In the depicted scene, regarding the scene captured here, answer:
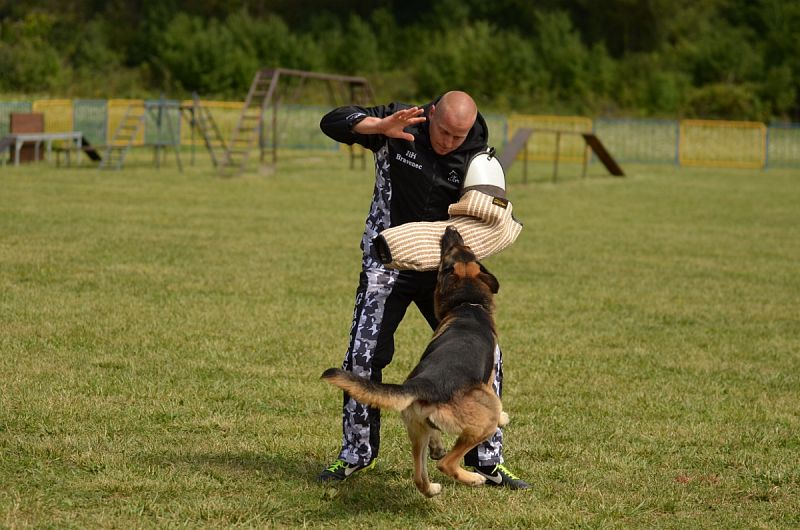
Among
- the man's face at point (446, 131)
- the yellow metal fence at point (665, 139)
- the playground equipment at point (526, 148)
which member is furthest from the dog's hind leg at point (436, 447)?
the yellow metal fence at point (665, 139)

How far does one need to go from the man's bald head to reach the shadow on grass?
1.61 metres

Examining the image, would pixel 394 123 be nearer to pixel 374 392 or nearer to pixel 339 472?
pixel 374 392

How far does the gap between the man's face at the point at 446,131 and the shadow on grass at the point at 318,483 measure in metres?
1.59

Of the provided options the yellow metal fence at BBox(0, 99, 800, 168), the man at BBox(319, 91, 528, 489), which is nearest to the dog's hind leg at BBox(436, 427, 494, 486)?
the man at BBox(319, 91, 528, 489)

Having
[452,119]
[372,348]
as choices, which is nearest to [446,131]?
[452,119]

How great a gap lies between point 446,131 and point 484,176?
0.30m

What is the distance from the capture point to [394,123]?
181 inches

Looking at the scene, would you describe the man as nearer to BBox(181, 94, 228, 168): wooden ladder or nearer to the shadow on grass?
the shadow on grass

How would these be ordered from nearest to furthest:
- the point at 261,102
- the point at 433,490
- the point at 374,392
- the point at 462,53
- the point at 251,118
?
the point at 374,392, the point at 433,490, the point at 251,118, the point at 261,102, the point at 462,53

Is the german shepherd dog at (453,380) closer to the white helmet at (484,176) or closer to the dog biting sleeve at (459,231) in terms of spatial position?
the dog biting sleeve at (459,231)

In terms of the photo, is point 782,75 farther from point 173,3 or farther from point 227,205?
point 227,205

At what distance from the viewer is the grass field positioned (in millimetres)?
4664

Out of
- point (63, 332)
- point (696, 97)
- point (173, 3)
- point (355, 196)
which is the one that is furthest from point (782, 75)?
point (63, 332)

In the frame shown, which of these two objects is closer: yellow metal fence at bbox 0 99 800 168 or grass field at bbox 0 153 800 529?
grass field at bbox 0 153 800 529
